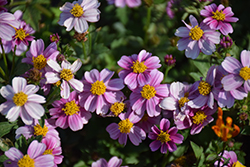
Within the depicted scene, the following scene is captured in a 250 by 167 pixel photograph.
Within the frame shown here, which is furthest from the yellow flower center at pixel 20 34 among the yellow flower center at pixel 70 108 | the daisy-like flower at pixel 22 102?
the yellow flower center at pixel 70 108

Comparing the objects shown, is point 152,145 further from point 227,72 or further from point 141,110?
point 227,72

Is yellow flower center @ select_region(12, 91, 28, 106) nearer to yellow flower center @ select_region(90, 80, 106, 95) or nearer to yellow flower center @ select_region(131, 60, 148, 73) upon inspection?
yellow flower center @ select_region(90, 80, 106, 95)

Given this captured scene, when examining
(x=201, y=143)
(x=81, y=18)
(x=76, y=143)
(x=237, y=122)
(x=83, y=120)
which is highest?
(x=81, y=18)

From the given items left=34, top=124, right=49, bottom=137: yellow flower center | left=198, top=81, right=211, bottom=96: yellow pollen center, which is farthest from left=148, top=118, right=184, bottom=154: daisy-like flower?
left=34, top=124, right=49, bottom=137: yellow flower center

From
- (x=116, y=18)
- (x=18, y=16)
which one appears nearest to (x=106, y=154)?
(x=18, y=16)

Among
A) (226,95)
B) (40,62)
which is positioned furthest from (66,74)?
(226,95)

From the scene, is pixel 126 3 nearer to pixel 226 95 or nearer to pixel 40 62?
pixel 40 62
